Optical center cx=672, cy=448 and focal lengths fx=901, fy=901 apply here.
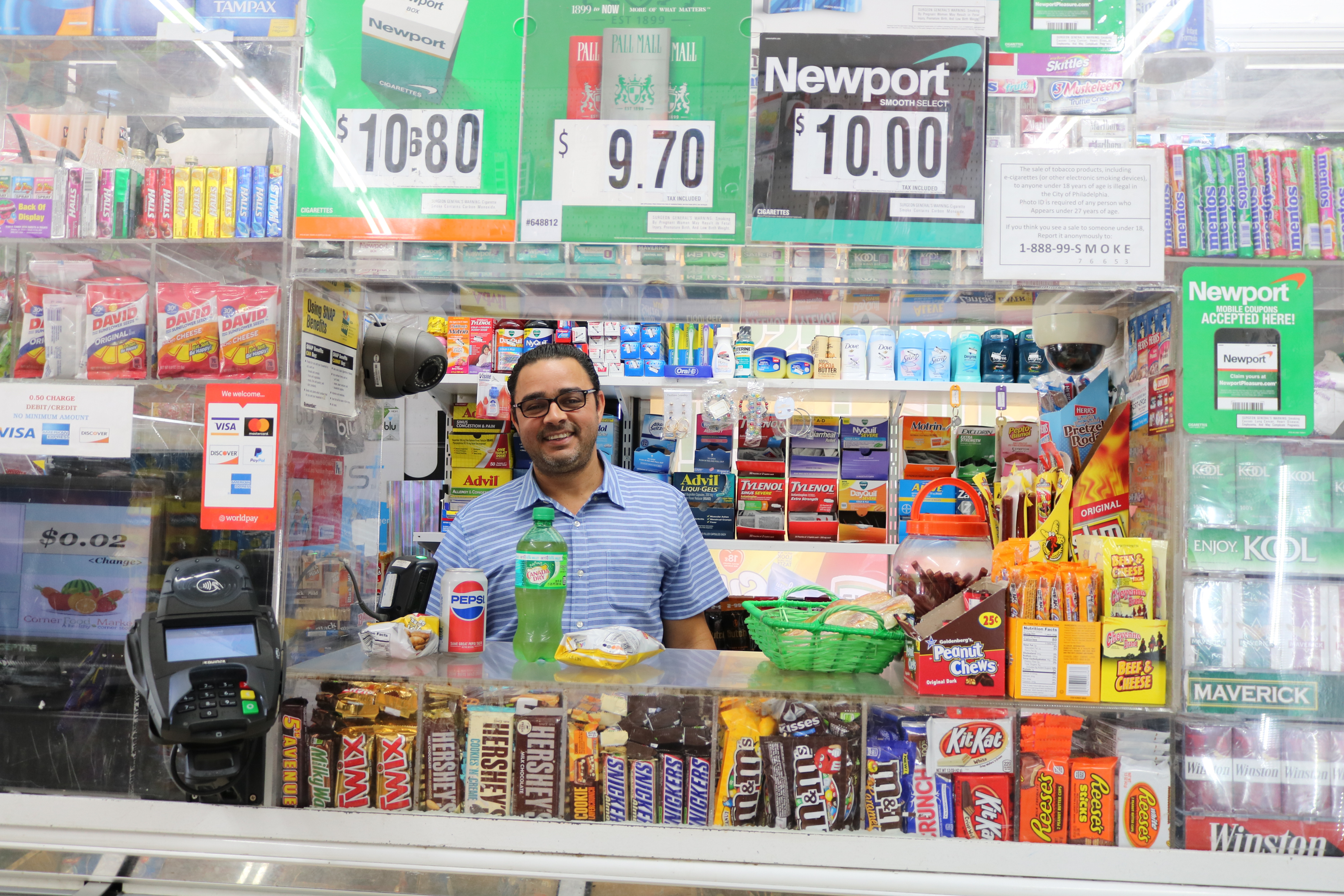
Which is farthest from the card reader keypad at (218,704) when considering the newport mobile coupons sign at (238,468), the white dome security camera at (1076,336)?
the white dome security camera at (1076,336)

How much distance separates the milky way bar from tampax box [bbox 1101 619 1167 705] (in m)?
0.98

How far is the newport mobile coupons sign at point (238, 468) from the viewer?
5.92 feet

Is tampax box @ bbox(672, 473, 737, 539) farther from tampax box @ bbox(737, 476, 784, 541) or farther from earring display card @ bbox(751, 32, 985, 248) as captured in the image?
earring display card @ bbox(751, 32, 985, 248)

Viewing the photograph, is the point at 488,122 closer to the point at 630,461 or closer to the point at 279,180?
the point at 279,180

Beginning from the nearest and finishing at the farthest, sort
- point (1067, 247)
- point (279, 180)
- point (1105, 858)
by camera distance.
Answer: point (1105, 858) → point (1067, 247) → point (279, 180)

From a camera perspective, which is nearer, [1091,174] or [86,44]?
[1091,174]

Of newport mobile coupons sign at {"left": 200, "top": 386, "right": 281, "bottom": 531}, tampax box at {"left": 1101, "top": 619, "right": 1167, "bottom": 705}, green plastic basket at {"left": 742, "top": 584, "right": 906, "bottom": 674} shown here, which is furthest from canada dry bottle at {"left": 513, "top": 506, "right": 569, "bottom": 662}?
tampax box at {"left": 1101, "top": 619, "right": 1167, "bottom": 705}

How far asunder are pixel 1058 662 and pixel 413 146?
1.58 m

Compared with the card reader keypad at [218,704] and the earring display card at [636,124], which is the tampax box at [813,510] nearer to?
the earring display card at [636,124]

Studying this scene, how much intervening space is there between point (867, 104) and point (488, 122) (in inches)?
29.6

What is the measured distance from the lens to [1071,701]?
1611 mm

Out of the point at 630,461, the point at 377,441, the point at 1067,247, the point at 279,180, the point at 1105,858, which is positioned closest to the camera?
the point at 1105,858

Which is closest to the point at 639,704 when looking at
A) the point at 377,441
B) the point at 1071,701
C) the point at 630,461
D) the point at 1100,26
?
the point at 1071,701

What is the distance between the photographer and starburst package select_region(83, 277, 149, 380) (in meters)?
1.82
